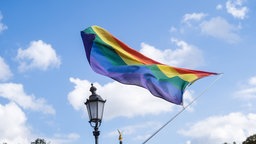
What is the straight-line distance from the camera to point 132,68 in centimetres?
1259

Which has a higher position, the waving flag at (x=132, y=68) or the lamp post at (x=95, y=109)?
the waving flag at (x=132, y=68)

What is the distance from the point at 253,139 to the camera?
65.9 metres

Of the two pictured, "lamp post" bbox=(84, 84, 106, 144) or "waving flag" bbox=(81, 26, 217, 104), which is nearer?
"lamp post" bbox=(84, 84, 106, 144)

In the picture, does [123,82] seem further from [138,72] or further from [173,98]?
[173,98]

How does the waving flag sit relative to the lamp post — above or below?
above

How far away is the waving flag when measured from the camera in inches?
471

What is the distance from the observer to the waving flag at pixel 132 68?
11969 mm

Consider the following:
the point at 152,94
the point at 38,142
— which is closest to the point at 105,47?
the point at 152,94

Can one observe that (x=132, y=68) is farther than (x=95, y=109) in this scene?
Yes

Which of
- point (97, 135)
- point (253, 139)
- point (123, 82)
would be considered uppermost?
point (253, 139)

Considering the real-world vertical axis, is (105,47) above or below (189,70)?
above

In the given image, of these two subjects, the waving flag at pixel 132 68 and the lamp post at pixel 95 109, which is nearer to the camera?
the lamp post at pixel 95 109

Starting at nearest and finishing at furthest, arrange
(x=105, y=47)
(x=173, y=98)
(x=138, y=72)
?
(x=173, y=98)
(x=138, y=72)
(x=105, y=47)

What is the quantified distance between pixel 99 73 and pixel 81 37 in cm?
151
